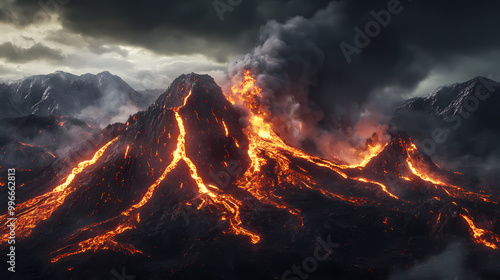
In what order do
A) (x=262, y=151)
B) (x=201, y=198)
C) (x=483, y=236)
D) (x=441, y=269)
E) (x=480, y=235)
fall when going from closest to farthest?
(x=441, y=269), (x=483, y=236), (x=480, y=235), (x=201, y=198), (x=262, y=151)

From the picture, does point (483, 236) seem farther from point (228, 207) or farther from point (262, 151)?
point (262, 151)

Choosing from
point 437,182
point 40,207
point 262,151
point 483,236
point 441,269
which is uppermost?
point 437,182

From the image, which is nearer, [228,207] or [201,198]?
[228,207]

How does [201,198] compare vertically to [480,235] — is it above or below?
below

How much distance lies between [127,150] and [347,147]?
208 feet

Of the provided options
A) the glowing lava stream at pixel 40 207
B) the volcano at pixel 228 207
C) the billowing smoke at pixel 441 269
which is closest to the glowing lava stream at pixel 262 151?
the volcano at pixel 228 207

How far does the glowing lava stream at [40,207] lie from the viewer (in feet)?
199

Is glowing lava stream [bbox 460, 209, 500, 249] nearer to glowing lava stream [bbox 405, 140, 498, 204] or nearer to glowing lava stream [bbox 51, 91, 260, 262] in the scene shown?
glowing lava stream [bbox 405, 140, 498, 204]

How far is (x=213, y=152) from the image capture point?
3196 inches

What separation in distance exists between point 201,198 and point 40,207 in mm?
31103

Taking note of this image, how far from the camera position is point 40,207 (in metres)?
66.2

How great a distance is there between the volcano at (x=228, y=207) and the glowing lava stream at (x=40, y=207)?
0.32 metres

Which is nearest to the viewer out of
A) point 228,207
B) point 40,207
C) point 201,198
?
point 228,207

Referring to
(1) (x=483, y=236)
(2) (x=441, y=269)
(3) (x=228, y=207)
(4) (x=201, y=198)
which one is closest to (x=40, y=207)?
(4) (x=201, y=198)
